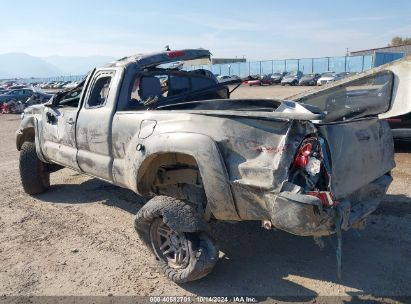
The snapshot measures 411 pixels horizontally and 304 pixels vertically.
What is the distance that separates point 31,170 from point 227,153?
415 centimetres

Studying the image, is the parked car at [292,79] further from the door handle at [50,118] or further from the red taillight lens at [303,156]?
the red taillight lens at [303,156]

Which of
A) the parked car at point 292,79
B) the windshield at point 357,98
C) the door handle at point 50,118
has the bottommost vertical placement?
the parked car at point 292,79

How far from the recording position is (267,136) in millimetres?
3078

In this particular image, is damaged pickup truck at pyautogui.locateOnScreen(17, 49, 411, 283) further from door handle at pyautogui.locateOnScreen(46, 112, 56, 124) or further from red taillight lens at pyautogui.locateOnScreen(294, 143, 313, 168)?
door handle at pyautogui.locateOnScreen(46, 112, 56, 124)

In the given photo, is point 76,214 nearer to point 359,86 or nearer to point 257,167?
point 257,167

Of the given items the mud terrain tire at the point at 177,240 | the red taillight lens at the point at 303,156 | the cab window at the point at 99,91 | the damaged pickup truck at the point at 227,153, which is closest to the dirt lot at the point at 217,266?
the mud terrain tire at the point at 177,240

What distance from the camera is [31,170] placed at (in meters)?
6.28

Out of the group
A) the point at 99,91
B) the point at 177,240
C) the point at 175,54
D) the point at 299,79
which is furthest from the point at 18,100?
the point at 299,79

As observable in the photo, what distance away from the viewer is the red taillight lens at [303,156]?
2.95 metres

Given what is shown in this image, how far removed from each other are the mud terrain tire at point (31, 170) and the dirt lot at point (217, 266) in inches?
23.8

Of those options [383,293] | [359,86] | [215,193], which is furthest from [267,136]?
[383,293]

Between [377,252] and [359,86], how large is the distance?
1614 millimetres

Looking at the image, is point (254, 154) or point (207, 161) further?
point (207, 161)

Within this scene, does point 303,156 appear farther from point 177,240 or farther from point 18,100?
point 18,100
